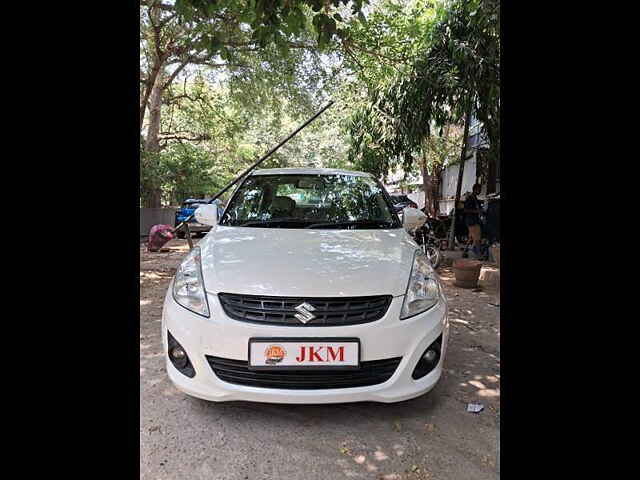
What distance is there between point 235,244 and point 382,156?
7061 mm

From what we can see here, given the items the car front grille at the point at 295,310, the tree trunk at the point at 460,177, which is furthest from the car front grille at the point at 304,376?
the tree trunk at the point at 460,177

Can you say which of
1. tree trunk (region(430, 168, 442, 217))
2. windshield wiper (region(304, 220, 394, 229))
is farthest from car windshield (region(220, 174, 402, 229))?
tree trunk (region(430, 168, 442, 217))

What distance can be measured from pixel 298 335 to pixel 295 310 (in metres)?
0.13

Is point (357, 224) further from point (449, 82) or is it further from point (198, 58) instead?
point (198, 58)

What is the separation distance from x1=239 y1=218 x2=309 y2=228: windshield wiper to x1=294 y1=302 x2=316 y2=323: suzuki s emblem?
102cm

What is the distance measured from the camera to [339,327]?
1.85m

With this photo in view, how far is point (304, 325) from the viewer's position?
1.84m

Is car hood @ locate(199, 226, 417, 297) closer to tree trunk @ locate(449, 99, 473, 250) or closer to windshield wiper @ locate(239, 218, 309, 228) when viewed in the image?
windshield wiper @ locate(239, 218, 309, 228)

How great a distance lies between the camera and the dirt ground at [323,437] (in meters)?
1.71

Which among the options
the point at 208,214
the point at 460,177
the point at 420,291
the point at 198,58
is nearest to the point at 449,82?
the point at 460,177
